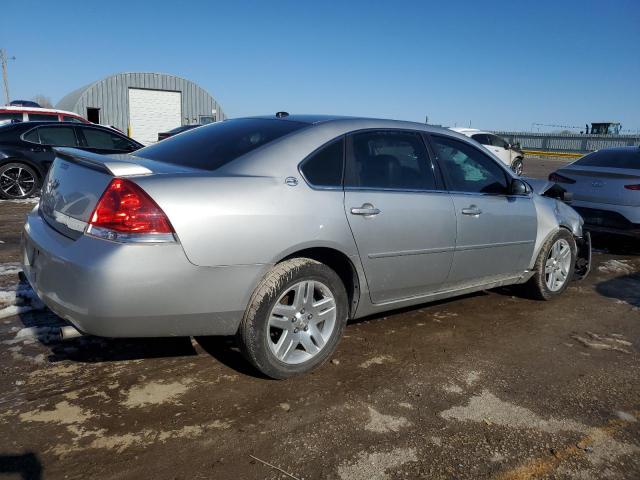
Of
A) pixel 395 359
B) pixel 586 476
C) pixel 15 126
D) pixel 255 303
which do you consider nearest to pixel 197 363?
pixel 255 303

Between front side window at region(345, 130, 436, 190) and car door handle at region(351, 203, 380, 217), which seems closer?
car door handle at region(351, 203, 380, 217)

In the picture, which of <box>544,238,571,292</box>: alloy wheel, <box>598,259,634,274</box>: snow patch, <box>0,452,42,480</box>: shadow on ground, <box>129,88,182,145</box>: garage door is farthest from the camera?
<box>129,88,182,145</box>: garage door

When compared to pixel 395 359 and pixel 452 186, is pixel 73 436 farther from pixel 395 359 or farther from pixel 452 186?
pixel 452 186

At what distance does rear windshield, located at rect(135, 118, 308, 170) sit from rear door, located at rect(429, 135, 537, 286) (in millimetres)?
1253

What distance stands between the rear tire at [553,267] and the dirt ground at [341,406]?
678mm

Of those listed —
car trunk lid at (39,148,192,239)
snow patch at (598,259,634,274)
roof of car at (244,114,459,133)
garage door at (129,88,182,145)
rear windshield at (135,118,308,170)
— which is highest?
garage door at (129,88,182,145)

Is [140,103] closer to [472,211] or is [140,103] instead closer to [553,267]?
[553,267]

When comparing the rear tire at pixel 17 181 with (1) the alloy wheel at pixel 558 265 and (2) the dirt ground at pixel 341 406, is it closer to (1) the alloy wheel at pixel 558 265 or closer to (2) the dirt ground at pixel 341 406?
(2) the dirt ground at pixel 341 406

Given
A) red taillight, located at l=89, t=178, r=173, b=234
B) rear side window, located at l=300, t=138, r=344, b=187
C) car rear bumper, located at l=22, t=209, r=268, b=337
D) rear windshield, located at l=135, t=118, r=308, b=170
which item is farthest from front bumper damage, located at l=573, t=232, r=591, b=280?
red taillight, located at l=89, t=178, r=173, b=234

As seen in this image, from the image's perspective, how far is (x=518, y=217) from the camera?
14.4 feet

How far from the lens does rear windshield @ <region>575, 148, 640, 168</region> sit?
23.1ft

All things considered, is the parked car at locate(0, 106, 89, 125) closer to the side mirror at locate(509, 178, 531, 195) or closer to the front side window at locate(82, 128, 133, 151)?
the front side window at locate(82, 128, 133, 151)

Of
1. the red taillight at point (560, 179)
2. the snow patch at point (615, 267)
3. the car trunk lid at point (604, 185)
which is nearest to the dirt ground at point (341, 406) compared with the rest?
the snow patch at point (615, 267)

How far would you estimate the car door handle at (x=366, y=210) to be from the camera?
3.24 m
